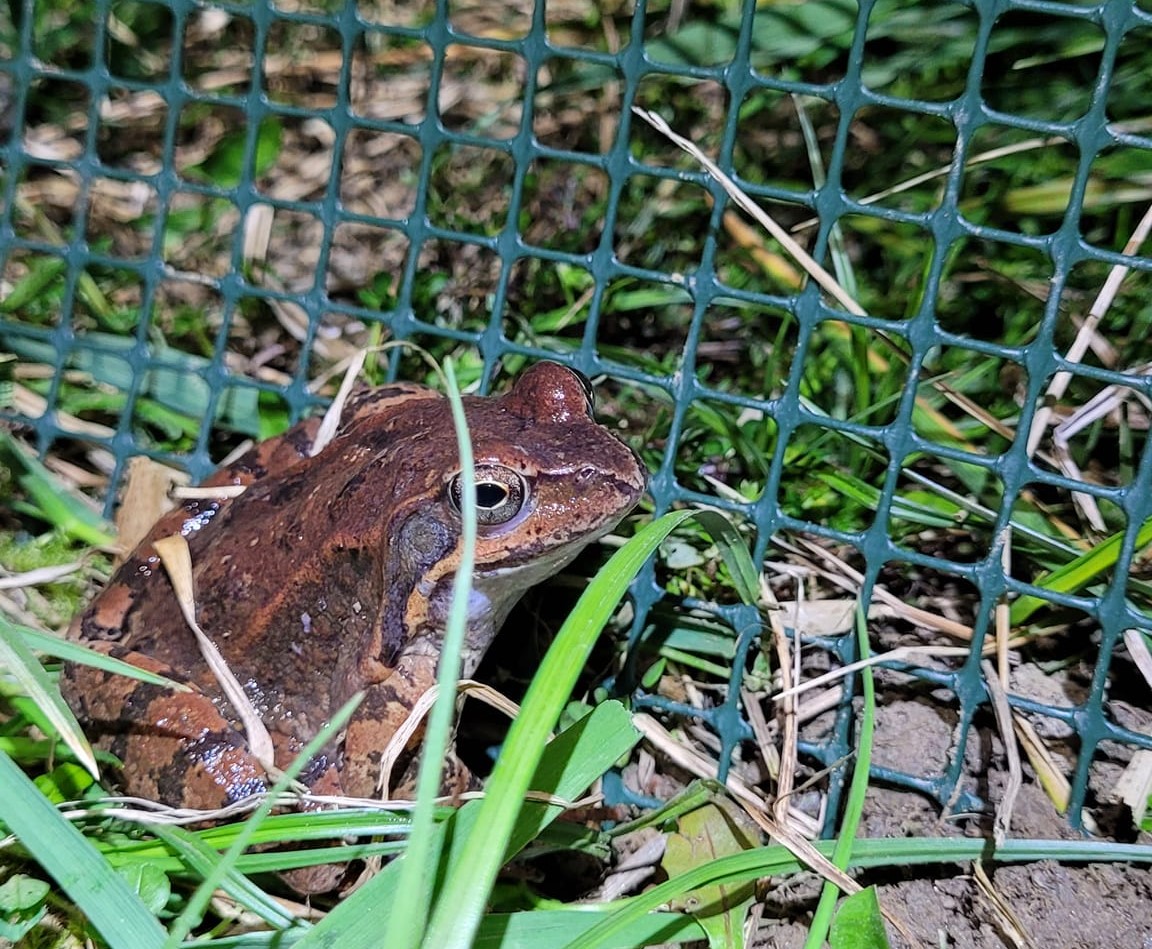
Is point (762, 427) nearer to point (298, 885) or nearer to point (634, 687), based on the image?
point (634, 687)

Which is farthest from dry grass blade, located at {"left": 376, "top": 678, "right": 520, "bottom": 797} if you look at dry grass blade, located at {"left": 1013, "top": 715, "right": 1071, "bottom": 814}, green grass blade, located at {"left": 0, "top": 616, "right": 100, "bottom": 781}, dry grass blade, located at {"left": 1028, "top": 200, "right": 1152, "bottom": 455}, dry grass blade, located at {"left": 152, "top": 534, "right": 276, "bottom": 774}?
dry grass blade, located at {"left": 1028, "top": 200, "right": 1152, "bottom": 455}

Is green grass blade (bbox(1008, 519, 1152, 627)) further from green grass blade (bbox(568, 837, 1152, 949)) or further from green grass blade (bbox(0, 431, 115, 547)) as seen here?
green grass blade (bbox(0, 431, 115, 547))

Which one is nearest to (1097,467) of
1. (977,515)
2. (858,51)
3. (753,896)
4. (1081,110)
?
(977,515)

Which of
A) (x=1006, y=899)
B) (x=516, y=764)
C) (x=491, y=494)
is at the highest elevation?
(x=491, y=494)

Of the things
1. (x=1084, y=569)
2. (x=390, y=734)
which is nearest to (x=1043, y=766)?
(x=1084, y=569)

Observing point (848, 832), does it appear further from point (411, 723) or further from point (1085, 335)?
point (1085, 335)

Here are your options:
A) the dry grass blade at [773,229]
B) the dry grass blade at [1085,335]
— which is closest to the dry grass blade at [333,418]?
the dry grass blade at [773,229]
